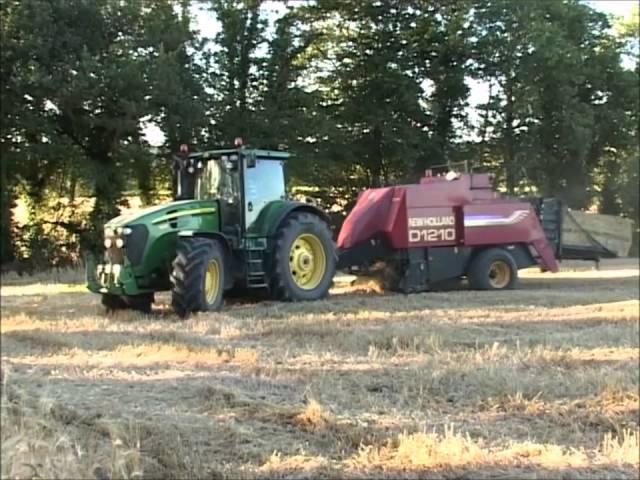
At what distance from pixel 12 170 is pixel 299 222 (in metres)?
3.64

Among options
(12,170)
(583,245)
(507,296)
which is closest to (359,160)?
(583,245)

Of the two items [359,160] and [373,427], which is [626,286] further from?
[373,427]

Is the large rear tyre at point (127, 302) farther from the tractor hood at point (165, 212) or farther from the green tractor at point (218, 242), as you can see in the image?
the tractor hood at point (165, 212)

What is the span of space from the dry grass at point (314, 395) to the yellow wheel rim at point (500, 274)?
3451mm

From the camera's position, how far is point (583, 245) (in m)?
12.1

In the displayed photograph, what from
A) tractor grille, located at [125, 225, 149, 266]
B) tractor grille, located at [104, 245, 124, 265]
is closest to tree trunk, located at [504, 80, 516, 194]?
tractor grille, located at [125, 225, 149, 266]

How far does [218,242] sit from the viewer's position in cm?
840

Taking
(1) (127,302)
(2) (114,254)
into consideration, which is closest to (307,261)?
(1) (127,302)

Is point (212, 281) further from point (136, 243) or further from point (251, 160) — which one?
point (251, 160)

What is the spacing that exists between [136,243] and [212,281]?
2.73 ft

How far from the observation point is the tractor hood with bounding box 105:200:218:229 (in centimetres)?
760

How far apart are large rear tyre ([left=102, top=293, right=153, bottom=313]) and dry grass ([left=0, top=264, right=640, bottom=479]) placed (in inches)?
27.1

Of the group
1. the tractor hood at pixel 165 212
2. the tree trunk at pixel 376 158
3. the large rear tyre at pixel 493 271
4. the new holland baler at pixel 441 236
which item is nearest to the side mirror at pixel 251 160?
the tractor hood at pixel 165 212

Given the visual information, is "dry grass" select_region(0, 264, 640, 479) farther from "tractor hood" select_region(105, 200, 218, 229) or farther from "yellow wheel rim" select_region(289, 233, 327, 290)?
"yellow wheel rim" select_region(289, 233, 327, 290)
